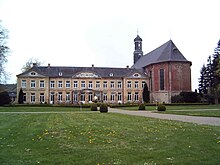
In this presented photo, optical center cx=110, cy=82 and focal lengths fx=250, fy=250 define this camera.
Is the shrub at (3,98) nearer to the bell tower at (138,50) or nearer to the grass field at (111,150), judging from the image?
the bell tower at (138,50)

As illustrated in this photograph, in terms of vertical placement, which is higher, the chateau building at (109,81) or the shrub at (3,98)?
the chateau building at (109,81)

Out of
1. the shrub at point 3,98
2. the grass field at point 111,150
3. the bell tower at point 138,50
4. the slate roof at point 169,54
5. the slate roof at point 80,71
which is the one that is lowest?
the grass field at point 111,150

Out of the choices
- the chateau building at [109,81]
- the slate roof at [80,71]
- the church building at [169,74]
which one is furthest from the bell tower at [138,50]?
the church building at [169,74]

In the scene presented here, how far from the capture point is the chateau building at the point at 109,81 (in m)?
53.0

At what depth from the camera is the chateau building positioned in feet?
174

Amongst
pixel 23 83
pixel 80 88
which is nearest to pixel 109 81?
pixel 80 88

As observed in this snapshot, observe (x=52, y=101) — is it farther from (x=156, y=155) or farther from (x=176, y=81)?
(x=156, y=155)

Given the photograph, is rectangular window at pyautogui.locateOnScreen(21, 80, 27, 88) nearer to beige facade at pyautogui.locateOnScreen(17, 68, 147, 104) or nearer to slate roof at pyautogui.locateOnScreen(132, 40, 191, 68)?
beige facade at pyautogui.locateOnScreen(17, 68, 147, 104)

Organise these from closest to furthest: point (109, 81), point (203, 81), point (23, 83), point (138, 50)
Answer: point (23, 83) → point (109, 81) → point (203, 81) → point (138, 50)

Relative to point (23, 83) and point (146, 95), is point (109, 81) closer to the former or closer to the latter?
point (146, 95)

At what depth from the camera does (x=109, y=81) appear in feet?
189

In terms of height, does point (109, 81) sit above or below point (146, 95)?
above

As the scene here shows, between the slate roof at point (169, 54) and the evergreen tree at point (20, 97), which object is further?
the slate roof at point (169, 54)

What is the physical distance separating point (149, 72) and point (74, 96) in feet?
59.5
